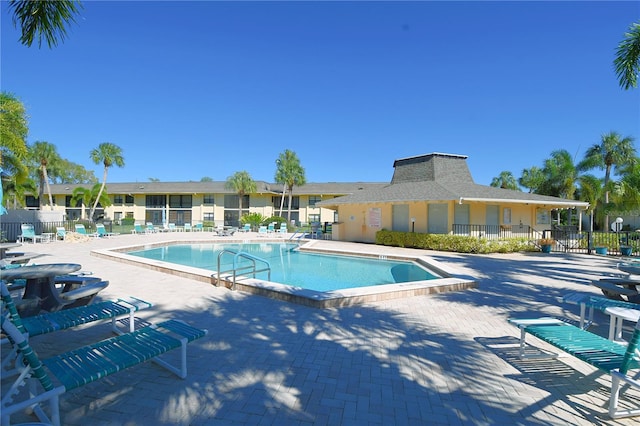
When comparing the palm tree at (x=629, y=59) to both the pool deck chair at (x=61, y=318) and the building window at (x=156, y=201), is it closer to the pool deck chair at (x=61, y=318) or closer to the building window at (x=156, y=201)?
the pool deck chair at (x=61, y=318)

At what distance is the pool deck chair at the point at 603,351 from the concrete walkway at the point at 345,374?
7.4 inches

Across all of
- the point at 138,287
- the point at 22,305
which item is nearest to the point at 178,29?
the point at 138,287

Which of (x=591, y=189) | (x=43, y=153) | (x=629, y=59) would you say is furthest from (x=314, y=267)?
(x=43, y=153)

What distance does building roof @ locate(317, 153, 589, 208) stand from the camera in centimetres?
1788

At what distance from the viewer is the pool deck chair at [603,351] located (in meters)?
2.92

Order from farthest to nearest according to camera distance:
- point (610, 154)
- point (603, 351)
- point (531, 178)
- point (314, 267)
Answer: point (531, 178) → point (610, 154) → point (314, 267) → point (603, 351)

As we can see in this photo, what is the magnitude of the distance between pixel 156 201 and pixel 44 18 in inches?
1689

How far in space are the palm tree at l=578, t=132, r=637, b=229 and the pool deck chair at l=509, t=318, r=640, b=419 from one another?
2783 cm

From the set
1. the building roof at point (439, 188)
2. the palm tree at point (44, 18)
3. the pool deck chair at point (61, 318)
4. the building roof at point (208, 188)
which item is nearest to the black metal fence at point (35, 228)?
the building roof at point (208, 188)

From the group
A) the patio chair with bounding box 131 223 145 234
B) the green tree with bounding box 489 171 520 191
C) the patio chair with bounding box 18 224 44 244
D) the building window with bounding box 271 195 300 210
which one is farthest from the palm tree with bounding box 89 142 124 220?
the green tree with bounding box 489 171 520 191

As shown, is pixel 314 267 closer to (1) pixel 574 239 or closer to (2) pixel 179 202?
(1) pixel 574 239

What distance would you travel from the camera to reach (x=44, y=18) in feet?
18.0

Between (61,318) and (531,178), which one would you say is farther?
(531,178)

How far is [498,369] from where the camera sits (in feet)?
12.9
